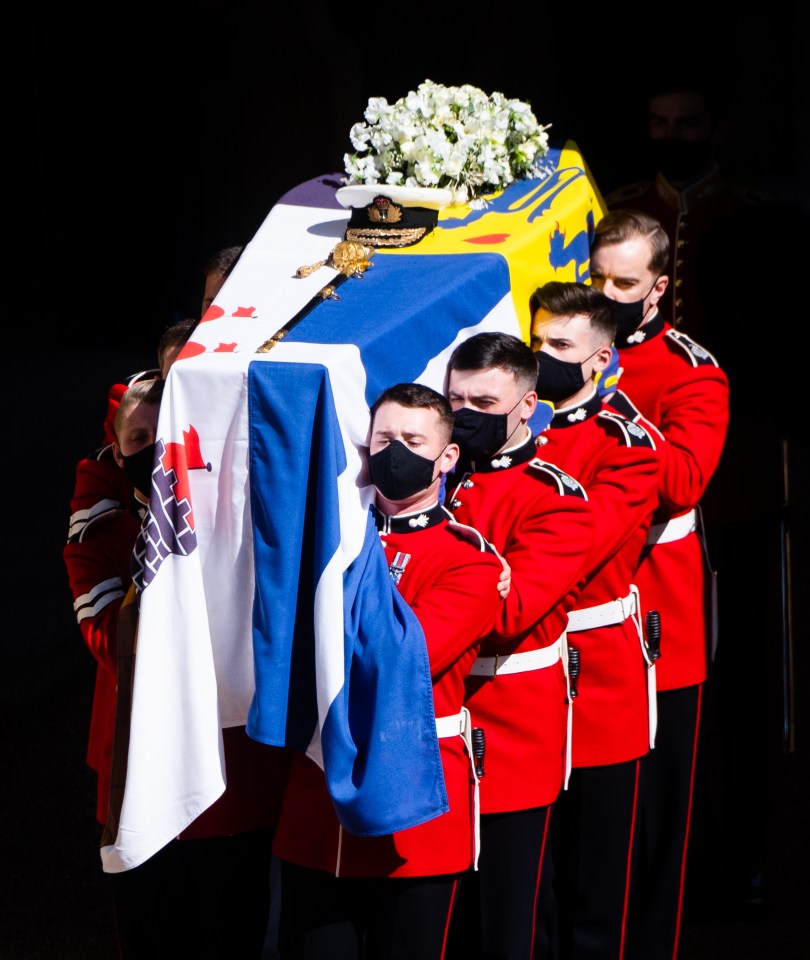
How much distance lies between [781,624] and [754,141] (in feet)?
27.7

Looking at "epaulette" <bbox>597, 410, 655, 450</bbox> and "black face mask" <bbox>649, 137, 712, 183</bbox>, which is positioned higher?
"black face mask" <bbox>649, 137, 712, 183</bbox>

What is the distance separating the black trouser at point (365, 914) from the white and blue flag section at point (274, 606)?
234 millimetres

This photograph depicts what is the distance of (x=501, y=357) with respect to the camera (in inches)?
144

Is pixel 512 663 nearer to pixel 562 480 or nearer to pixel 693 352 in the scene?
pixel 562 480

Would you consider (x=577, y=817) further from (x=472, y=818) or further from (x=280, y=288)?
(x=280, y=288)

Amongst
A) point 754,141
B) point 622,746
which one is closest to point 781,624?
point 622,746

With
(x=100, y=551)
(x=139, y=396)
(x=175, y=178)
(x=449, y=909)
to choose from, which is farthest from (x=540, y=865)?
(x=175, y=178)

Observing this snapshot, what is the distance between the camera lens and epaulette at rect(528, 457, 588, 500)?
3682 mm

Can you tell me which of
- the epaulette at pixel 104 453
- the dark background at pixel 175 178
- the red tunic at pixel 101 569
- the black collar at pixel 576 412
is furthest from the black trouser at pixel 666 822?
the epaulette at pixel 104 453

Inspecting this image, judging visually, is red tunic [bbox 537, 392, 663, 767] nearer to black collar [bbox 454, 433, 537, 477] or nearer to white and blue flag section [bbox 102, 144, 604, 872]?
black collar [bbox 454, 433, 537, 477]

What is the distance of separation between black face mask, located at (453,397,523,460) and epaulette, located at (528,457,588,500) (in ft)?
0.36

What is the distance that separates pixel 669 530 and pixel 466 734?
3.41 ft

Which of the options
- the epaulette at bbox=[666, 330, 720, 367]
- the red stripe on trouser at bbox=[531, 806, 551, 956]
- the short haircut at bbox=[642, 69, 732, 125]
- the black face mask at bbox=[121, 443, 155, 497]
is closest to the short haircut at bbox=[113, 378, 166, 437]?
the black face mask at bbox=[121, 443, 155, 497]

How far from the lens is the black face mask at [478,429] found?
3.65 m
